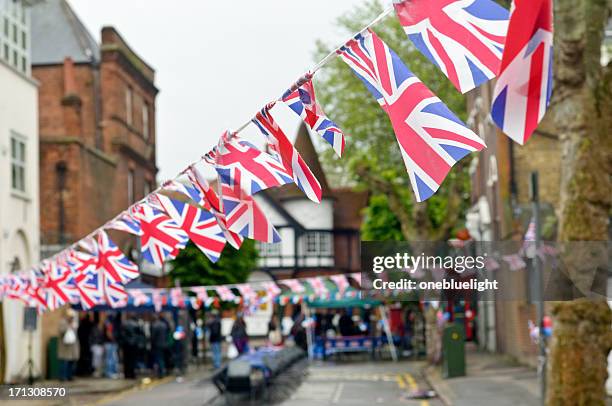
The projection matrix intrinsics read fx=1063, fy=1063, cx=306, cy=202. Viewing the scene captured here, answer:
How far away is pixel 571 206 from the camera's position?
41.6 feet

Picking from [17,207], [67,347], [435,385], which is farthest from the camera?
[17,207]

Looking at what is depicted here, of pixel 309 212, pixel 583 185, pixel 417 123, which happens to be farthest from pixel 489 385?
pixel 309 212

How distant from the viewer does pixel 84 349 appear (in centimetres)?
3152

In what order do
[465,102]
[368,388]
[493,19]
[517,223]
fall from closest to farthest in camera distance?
1. [493,19]
2. [368,388]
3. [517,223]
4. [465,102]

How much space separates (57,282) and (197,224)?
5.12 meters

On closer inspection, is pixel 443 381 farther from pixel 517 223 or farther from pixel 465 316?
pixel 465 316

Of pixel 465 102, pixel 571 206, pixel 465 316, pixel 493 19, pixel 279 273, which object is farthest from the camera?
pixel 279 273

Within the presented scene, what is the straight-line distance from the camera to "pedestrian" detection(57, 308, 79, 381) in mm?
27812

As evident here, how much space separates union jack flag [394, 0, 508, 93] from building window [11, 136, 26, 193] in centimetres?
2494

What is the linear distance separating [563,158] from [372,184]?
18.6 metres

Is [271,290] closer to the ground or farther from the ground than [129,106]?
closer to the ground

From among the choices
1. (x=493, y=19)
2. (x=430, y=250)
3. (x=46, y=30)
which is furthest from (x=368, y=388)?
(x=46, y=30)

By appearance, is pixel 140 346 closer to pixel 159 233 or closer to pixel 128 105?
pixel 128 105

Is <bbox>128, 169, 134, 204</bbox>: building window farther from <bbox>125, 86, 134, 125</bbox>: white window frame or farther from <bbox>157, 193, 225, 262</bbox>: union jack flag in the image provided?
<bbox>157, 193, 225, 262</bbox>: union jack flag
